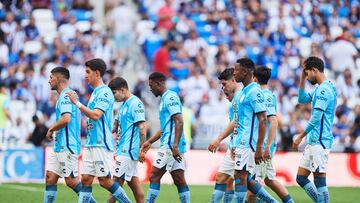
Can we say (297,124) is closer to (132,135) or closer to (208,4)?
(208,4)

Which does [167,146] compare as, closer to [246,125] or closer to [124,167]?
[124,167]

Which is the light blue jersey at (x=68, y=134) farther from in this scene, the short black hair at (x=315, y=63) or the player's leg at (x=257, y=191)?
the short black hair at (x=315, y=63)

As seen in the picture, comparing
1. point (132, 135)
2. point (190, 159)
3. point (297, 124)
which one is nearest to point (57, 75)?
point (132, 135)

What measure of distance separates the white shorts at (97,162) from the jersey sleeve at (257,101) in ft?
6.97

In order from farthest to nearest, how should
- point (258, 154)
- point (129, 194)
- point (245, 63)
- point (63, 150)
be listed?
point (129, 194) → point (63, 150) → point (245, 63) → point (258, 154)

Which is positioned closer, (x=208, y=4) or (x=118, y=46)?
(x=118, y=46)

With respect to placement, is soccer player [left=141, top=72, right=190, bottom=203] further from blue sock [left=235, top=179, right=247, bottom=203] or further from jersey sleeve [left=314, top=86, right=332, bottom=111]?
jersey sleeve [left=314, top=86, right=332, bottom=111]

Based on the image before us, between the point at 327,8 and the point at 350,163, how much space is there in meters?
8.52

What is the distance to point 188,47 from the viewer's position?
2775cm

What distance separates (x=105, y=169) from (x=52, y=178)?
0.91 metres

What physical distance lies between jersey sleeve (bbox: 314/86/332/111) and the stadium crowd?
Answer: 9833mm

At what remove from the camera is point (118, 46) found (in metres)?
28.1

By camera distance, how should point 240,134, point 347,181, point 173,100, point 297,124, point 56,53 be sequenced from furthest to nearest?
point 56,53 → point 297,124 → point 347,181 → point 173,100 → point 240,134

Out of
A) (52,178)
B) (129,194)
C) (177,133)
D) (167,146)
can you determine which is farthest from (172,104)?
(129,194)
